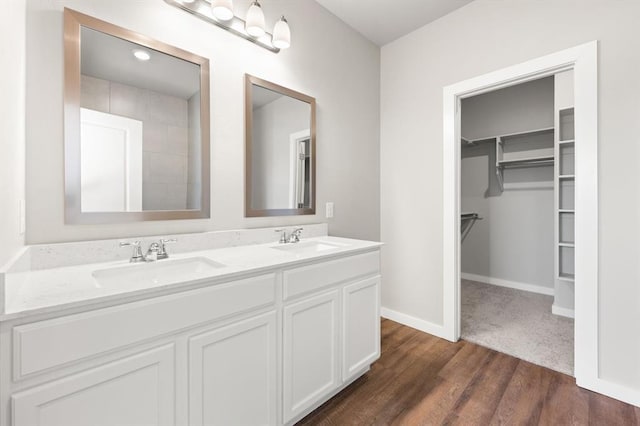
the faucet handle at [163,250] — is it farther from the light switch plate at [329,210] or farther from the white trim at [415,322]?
the white trim at [415,322]

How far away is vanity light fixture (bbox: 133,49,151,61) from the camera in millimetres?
1373

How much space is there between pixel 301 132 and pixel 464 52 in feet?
4.70

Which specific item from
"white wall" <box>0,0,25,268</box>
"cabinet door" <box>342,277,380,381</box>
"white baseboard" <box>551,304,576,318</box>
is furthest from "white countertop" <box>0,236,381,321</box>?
"white baseboard" <box>551,304,576,318</box>

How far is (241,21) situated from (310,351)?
6.13ft

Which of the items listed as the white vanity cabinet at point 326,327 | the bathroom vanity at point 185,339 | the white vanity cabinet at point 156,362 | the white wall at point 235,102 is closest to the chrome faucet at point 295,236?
the white wall at point 235,102

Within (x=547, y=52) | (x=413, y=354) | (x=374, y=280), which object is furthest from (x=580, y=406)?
(x=547, y=52)

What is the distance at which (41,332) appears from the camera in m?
0.72

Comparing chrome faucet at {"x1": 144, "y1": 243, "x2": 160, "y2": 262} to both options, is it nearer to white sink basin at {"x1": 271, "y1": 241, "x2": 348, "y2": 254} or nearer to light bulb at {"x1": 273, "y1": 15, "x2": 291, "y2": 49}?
white sink basin at {"x1": 271, "y1": 241, "x2": 348, "y2": 254}

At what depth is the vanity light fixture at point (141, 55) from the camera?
1.37m

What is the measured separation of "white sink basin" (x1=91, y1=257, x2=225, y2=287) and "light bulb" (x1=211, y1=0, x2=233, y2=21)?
128 centimetres

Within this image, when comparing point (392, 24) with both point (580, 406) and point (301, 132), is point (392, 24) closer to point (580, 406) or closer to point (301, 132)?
point (301, 132)

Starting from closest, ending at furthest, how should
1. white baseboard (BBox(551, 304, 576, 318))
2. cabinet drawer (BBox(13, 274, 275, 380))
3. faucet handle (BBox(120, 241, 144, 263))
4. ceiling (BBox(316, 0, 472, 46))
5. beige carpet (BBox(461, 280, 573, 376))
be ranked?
cabinet drawer (BBox(13, 274, 275, 380)) → faucet handle (BBox(120, 241, 144, 263)) → beige carpet (BBox(461, 280, 573, 376)) → ceiling (BBox(316, 0, 472, 46)) → white baseboard (BBox(551, 304, 576, 318))

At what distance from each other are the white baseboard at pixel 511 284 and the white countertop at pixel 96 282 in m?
3.19

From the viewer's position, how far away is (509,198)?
3.65 m
